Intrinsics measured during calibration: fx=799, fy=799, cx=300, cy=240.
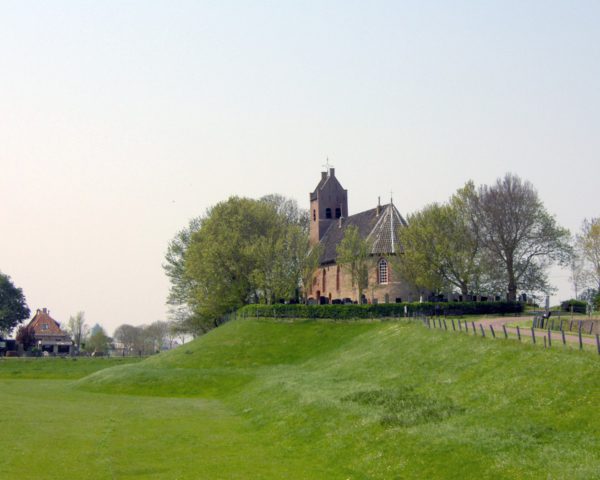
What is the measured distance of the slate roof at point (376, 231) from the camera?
306 feet

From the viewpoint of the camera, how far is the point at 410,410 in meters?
33.2

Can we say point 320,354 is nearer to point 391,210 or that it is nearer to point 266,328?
point 266,328

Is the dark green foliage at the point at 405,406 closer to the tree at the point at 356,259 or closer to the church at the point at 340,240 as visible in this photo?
the tree at the point at 356,259

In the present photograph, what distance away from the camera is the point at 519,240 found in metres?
87.2

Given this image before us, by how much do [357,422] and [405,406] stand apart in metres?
2.57

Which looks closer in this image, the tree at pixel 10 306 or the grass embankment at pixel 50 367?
the grass embankment at pixel 50 367

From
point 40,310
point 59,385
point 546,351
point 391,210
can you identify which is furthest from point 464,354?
point 40,310

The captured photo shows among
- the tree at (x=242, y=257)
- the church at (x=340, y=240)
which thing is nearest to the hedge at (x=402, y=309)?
the church at (x=340, y=240)

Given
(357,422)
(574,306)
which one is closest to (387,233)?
(574,306)

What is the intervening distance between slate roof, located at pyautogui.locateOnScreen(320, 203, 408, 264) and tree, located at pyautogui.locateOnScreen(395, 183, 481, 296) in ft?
16.7

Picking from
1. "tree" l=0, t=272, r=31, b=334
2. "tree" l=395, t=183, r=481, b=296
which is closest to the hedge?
"tree" l=395, t=183, r=481, b=296

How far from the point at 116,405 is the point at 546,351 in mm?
28228

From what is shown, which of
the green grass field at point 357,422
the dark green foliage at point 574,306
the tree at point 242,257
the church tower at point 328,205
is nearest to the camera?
the green grass field at point 357,422

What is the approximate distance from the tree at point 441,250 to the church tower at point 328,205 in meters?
31.0
